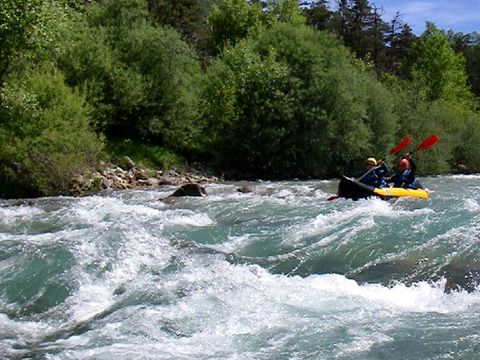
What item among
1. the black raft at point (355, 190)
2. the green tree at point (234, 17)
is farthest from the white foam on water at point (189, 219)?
the green tree at point (234, 17)

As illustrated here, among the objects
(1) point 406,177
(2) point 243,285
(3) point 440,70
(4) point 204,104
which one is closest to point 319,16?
(3) point 440,70

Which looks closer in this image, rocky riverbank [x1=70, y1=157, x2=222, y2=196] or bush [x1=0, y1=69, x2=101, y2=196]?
bush [x1=0, y1=69, x2=101, y2=196]

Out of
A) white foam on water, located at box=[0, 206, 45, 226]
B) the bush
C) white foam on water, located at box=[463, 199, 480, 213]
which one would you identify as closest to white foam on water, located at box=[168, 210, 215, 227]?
white foam on water, located at box=[0, 206, 45, 226]

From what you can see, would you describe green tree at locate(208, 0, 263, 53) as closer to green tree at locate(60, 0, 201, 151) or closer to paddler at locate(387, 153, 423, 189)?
green tree at locate(60, 0, 201, 151)

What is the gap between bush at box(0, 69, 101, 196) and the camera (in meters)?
18.3

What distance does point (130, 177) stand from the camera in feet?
75.7

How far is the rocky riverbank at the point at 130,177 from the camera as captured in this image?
2039cm

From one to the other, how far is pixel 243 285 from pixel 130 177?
14.8 m

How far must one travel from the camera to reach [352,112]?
93.8 ft

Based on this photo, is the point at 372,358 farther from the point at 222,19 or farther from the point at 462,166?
the point at 222,19

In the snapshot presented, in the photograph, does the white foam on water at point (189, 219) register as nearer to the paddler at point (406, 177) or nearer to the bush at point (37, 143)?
the bush at point (37, 143)

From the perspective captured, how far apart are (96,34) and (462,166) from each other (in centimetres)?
2345

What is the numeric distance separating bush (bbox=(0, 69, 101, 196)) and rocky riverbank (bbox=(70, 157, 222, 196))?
0.83 m

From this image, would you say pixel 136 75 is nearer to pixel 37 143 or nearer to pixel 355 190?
pixel 37 143
